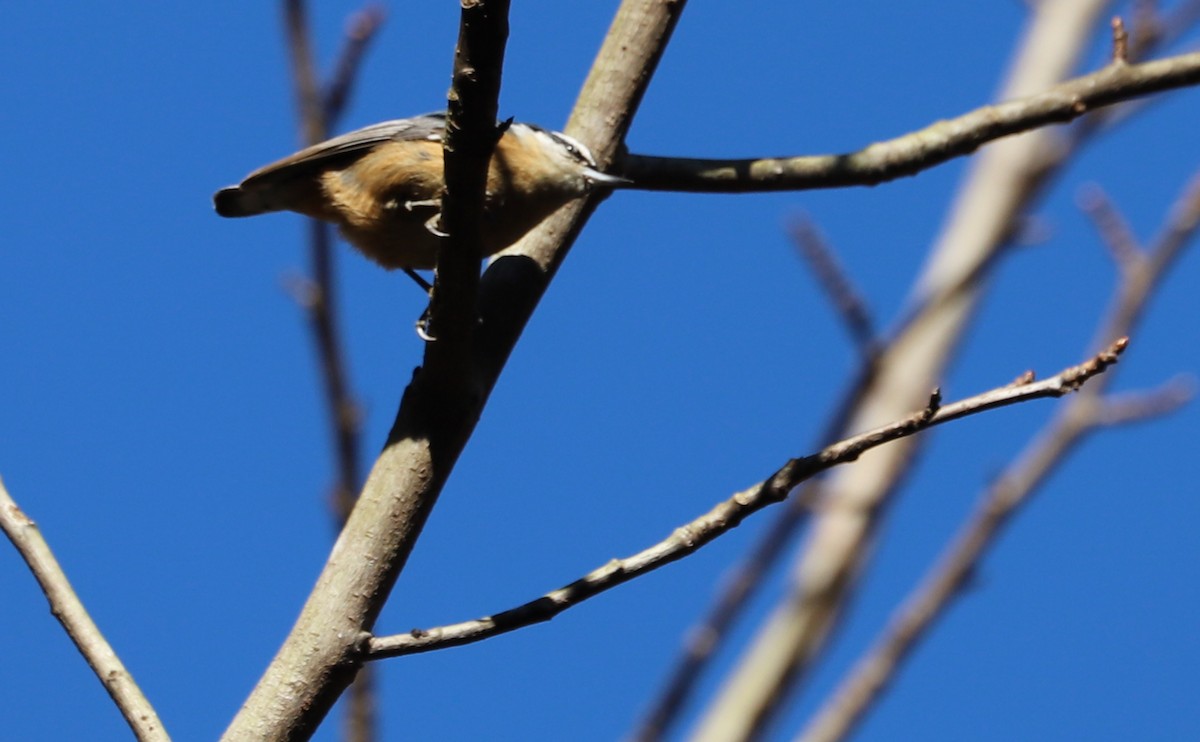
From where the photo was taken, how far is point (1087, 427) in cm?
401

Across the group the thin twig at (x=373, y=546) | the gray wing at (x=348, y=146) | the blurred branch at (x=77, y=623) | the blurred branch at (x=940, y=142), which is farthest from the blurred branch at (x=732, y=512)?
the gray wing at (x=348, y=146)

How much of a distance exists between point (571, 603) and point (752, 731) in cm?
168

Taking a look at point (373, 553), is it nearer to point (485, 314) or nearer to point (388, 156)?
point (485, 314)

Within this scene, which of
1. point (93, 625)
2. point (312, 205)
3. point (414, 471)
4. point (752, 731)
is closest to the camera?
point (93, 625)

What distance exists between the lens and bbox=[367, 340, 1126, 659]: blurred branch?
1.92 meters

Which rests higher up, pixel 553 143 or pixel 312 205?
pixel 312 205

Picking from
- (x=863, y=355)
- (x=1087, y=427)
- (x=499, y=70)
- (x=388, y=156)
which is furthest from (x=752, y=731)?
(x=499, y=70)

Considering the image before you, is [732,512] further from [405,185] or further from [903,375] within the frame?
[903,375]

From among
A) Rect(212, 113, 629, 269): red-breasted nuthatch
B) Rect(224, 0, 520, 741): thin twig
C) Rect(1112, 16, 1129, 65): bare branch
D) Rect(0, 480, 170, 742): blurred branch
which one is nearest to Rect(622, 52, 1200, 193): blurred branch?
Rect(1112, 16, 1129, 65): bare branch

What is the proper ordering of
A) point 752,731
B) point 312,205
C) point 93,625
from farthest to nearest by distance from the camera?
1. point 312,205
2. point 752,731
3. point 93,625

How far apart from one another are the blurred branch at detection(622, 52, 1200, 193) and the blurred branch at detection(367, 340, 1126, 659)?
1086mm

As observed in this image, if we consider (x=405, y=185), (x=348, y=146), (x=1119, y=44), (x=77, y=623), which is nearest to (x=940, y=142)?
(x=1119, y=44)

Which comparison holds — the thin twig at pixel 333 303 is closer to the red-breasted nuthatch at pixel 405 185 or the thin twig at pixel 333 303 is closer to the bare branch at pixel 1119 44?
the red-breasted nuthatch at pixel 405 185

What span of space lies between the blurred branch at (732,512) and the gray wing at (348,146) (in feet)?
6.16
